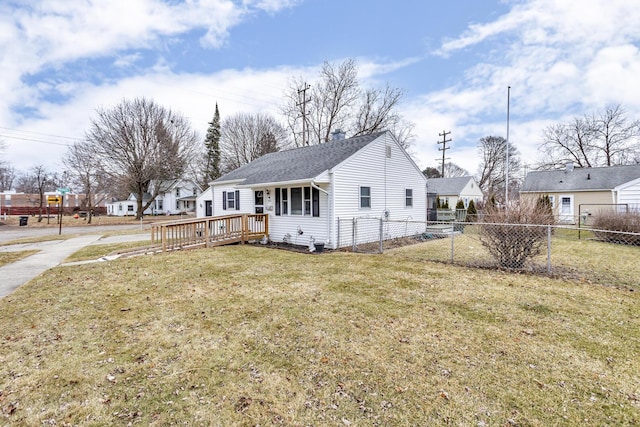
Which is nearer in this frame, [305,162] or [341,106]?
[305,162]

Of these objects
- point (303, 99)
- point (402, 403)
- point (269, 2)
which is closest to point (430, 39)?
point (269, 2)

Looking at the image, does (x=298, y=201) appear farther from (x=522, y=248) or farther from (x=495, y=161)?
(x=495, y=161)

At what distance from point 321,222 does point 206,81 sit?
701 inches

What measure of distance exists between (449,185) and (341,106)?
15.9m

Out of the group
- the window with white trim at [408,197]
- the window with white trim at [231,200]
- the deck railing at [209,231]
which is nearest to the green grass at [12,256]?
the deck railing at [209,231]

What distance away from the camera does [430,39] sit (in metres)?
14.7

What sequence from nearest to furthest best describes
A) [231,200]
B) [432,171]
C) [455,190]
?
[231,200] → [455,190] → [432,171]

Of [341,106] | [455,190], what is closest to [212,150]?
[341,106]

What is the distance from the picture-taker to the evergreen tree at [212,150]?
35.8m

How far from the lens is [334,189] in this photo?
10562mm

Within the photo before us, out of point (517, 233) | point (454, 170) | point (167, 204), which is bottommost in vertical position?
point (517, 233)

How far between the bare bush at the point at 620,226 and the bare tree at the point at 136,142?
3193 cm

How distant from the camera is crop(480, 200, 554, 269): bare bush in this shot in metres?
6.89

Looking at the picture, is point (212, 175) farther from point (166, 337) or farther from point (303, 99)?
point (166, 337)
